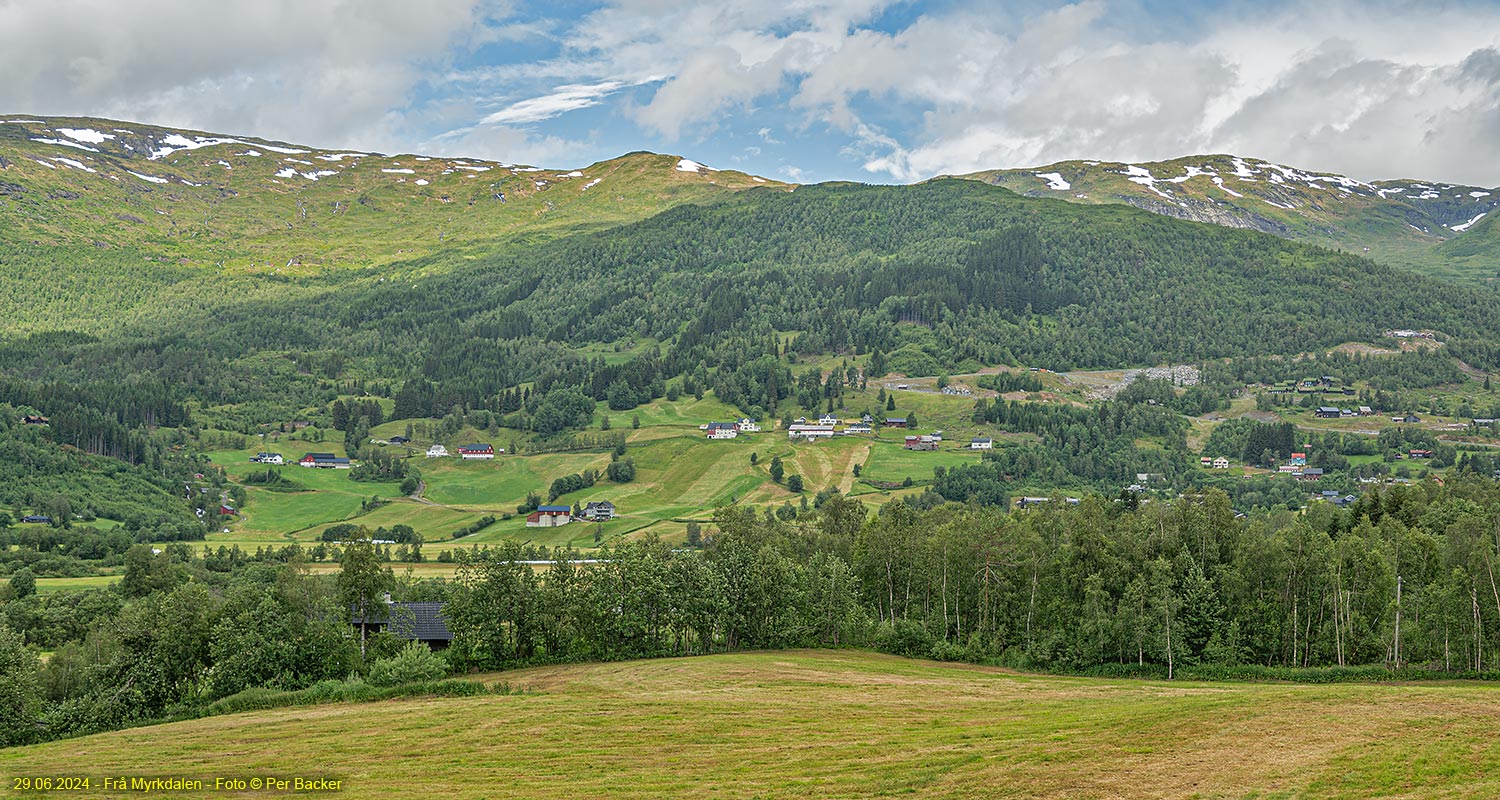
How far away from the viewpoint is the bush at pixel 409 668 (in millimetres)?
69125

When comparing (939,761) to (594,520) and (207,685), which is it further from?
(594,520)

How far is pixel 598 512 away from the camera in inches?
7613

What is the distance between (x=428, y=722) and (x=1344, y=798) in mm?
40118

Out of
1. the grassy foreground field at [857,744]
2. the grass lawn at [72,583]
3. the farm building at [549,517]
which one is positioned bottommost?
the grass lawn at [72,583]

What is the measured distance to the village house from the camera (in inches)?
7561

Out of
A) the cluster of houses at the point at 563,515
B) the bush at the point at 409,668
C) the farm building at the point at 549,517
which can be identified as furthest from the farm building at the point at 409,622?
the cluster of houses at the point at 563,515

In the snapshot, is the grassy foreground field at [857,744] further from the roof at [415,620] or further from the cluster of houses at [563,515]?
the cluster of houses at [563,515]

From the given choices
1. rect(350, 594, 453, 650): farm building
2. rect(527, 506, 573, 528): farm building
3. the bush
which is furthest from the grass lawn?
the bush

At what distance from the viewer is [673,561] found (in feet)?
287

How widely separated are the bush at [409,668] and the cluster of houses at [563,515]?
117 metres

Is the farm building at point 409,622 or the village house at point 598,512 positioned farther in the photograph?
the village house at point 598,512

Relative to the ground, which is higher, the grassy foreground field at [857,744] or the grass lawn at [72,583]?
the grassy foreground field at [857,744]

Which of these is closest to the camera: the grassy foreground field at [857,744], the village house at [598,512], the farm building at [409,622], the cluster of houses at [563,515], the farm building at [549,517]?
the grassy foreground field at [857,744]

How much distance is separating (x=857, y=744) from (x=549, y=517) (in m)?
153
